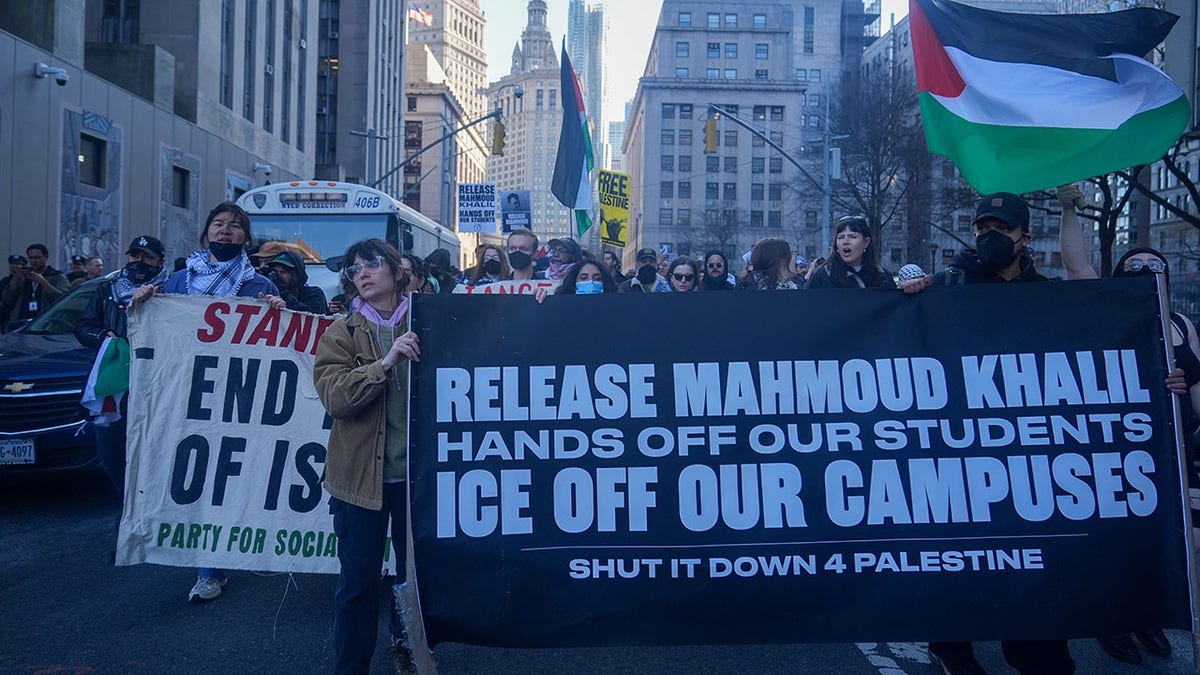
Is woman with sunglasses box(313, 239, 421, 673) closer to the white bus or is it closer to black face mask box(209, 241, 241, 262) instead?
black face mask box(209, 241, 241, 262)

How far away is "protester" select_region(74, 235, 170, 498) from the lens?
17.7 feet

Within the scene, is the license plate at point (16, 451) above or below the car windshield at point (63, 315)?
below

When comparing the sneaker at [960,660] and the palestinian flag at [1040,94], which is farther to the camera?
the palestinian flag at [1040,94]

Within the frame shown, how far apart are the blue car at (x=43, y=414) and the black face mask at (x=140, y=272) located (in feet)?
5.13

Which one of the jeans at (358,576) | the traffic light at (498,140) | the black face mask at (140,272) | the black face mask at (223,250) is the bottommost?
the jeans at (358,576)

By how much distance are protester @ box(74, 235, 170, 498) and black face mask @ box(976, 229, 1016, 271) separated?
419 cm

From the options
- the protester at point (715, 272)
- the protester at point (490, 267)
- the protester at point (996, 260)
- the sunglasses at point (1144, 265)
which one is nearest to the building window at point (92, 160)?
the protester at point (490, 267)

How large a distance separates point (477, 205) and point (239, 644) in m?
15.6

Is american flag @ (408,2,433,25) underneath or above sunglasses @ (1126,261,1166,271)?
above

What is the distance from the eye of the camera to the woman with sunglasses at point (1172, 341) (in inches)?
154

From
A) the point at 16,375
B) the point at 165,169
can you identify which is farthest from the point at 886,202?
the point at 16,375

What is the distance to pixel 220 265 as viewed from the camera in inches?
204

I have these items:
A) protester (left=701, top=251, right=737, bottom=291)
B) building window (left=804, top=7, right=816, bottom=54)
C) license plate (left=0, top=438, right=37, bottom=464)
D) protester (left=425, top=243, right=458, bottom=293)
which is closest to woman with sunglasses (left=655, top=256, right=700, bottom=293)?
protester (left=701, top=251, right=737, bottom=291)

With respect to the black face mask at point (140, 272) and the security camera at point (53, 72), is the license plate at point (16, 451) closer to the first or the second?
the black face mask at point (140, 272)
